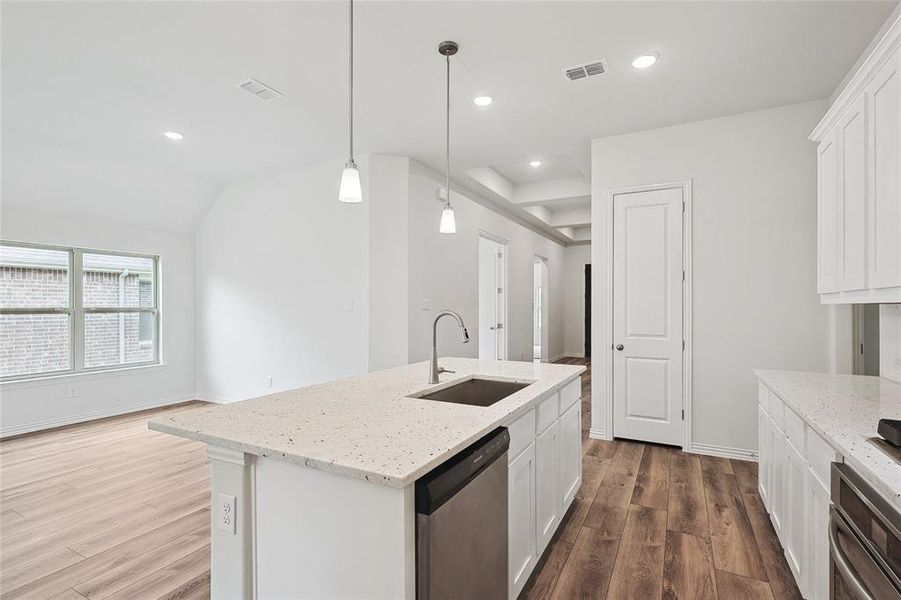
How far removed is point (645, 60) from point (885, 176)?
1520mm

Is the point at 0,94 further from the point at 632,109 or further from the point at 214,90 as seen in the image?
the point at 632,109

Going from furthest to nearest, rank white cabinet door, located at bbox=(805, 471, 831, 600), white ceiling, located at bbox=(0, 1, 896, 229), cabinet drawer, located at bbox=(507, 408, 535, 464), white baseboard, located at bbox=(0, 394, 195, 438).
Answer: white baseboard, located at bbox=(0, 394, 195, 438)
white ceiling, located at bbox=(0, 1, 896, 229)
cabinet drawer, located at bbox=(507, 408, 535, 464)
white cabinet door, located at bbox=(805, 471, 831, 600)

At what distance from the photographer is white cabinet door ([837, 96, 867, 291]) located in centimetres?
189

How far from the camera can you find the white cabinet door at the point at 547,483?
6.72 ft

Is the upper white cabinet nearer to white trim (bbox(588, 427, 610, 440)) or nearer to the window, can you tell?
white trim (bbox(588, 427, 610, 440))

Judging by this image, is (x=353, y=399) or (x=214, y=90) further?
(x=214, y=90)

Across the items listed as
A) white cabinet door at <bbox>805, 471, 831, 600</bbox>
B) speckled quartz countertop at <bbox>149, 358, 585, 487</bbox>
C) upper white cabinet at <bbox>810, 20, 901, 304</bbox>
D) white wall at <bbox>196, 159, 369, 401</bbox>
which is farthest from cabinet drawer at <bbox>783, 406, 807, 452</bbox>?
white wall at <bbox>196, 159, 369, 401</bbox>

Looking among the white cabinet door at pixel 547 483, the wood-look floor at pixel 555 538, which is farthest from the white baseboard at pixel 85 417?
the white cabinet door at pixel 547 483

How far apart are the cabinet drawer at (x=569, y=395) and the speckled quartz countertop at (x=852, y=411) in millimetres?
981

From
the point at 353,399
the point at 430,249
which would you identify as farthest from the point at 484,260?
the point at 353,399

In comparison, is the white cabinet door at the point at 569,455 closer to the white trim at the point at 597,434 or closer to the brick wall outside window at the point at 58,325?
the white trim at the point at 597,434

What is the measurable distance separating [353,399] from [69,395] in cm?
461

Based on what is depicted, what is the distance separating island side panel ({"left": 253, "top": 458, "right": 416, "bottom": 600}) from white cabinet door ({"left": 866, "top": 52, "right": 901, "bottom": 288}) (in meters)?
1.93

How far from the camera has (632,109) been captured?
135 inches
